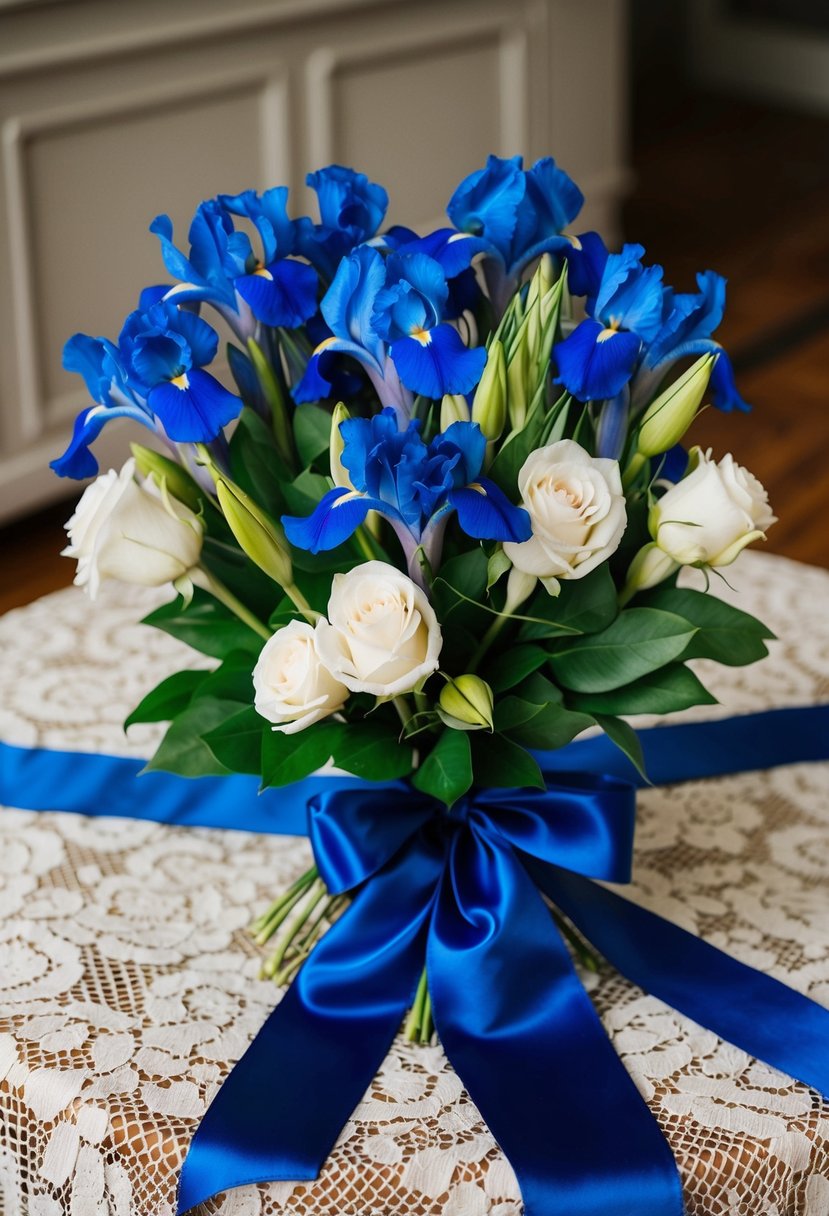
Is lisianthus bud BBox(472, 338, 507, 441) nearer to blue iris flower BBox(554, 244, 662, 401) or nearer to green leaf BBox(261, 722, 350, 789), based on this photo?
blue iris flower BBox(554, 244, 662, 401)

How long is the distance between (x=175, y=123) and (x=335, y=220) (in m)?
2.11

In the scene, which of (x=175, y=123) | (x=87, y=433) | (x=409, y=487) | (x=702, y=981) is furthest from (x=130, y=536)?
(x=175, y=123)

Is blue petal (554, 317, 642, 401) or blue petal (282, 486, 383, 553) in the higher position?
blue petal (554, 317, 642, 401)

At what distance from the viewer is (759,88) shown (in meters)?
5.99

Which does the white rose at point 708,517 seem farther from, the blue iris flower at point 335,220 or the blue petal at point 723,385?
the blue iris flower at point 335,220

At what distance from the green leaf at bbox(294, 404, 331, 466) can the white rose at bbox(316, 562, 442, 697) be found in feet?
0.51

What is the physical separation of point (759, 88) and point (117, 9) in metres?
4.01

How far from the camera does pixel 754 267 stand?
4.23 metres

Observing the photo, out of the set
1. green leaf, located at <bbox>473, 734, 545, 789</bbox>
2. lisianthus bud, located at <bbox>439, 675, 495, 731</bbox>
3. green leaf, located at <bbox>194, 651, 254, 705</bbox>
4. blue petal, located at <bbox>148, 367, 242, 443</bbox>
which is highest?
blue petal, located at <bbox>148, 367, 242, 443</bbox>

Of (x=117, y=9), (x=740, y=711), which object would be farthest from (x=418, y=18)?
(x=740, y=711)

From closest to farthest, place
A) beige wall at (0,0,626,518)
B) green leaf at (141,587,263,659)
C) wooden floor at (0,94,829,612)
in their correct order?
green leaf at (141,587,263,659), beige wall at (0,0,626,518), wooden floor at (0,94,829,612)

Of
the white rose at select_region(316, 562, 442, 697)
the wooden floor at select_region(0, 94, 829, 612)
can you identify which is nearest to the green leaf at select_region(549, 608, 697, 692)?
the white rose at select_region(316, 562, 442, 697)

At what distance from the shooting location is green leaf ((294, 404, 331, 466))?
0.88 metres

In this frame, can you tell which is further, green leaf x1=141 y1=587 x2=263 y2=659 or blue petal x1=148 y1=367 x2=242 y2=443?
green leaf x1=141 y1=587 x2=263 y2=659
